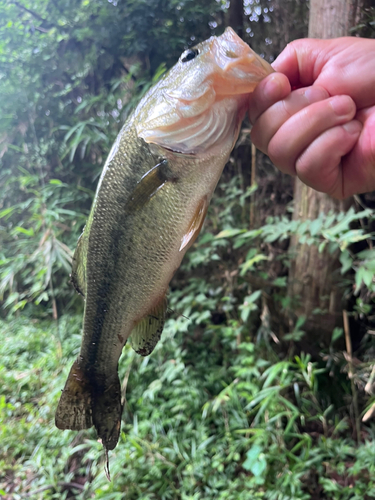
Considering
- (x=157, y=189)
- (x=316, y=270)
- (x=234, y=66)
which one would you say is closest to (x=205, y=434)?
(x=316, y=270)

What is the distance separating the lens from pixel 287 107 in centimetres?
83

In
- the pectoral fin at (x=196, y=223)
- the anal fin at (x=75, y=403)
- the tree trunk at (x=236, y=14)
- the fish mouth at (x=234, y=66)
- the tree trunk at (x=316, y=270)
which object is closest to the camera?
the fish mouth at (x=234, y=66)

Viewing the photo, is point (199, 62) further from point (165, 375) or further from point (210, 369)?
point (210, 369)

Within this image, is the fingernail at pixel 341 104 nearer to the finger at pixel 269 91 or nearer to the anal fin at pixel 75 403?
the finger at pixel 269 91

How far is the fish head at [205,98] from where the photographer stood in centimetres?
75

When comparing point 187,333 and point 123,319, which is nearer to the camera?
point 123,319

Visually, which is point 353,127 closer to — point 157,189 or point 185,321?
point 157,189

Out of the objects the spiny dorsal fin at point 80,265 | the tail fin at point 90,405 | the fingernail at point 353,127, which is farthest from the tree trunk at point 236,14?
the tail fin at point 90,405

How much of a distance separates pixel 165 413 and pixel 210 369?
44cm

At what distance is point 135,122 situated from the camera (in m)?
0.85

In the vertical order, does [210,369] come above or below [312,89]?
below

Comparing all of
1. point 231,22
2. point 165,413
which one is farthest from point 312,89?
point 231,22

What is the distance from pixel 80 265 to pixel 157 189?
0.36 meters

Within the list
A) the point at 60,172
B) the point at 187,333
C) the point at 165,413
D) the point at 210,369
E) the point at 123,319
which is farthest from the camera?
the point at 60,172
